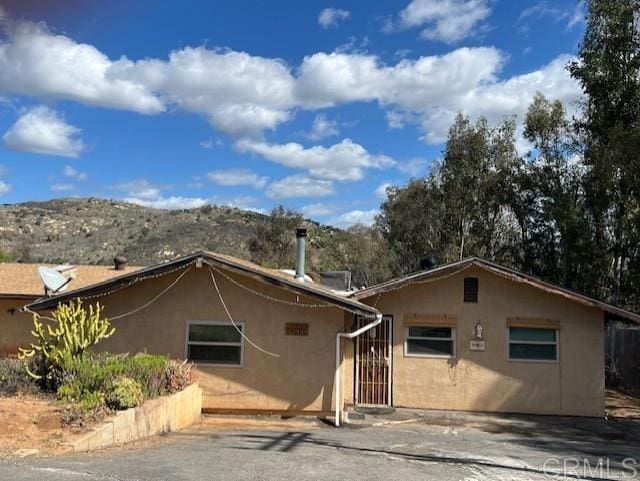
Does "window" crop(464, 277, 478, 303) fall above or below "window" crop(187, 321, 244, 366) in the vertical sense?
above

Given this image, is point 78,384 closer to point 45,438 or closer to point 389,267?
point 45,438

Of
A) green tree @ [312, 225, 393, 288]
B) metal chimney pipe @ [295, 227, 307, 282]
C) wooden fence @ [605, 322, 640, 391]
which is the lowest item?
wooden fence @ [605, 322, 640, 391]

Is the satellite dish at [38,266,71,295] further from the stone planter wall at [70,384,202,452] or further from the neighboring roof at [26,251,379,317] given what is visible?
the stone planter wall at [70,384,202,452]

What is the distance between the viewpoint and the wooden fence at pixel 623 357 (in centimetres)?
2112

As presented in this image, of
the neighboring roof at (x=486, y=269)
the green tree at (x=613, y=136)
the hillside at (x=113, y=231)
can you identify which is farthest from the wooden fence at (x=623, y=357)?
the hillside at (x=113, y=231)

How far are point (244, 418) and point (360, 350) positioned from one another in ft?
13.5

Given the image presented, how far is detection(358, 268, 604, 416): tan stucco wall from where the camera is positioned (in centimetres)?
1669

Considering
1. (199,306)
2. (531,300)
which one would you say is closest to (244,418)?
(199,306)

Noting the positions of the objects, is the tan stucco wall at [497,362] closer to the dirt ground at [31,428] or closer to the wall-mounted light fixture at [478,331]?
the wall-mounted light fixture at [478,331]

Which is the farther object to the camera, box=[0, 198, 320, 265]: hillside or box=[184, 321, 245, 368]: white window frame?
box=[0, 198, 320, 265]: hillside

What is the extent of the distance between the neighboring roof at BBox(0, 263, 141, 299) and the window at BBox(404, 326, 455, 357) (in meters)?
9.84

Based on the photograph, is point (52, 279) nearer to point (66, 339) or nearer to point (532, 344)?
point (66, 339)

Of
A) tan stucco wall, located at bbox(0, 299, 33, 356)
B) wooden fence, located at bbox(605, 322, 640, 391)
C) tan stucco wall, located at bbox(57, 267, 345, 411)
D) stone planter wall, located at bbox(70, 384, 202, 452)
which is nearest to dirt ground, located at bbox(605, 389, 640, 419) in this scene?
wooden fence, located at bbox(605, 322, 640, 391)

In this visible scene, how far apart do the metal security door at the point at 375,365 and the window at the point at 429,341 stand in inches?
21.2
